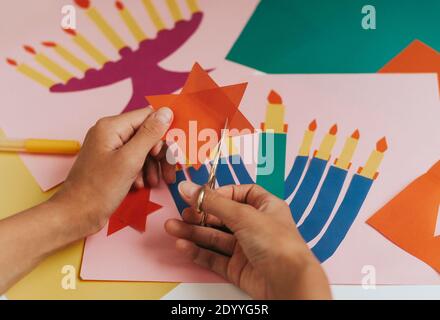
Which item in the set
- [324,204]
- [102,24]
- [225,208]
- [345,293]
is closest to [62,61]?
[102,24]

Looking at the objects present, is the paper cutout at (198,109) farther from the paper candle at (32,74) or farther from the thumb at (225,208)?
the paper candle at (32,74)

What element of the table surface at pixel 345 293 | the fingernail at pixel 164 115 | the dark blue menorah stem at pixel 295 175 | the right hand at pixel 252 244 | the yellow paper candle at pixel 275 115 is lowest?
the table surface at pixel 345 293

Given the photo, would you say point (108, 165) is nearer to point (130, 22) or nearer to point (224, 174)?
point (224, 174)

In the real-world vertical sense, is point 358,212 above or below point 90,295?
above

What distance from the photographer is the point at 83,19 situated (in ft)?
3.29

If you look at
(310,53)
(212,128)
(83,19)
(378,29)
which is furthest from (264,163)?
(83,19)

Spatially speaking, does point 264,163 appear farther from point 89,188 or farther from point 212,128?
point 89,188

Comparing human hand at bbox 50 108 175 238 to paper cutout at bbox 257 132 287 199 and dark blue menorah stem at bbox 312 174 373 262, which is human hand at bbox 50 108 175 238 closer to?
paper cutout at bbox 257 132 287 199

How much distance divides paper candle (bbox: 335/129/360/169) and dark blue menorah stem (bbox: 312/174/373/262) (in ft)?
0.10

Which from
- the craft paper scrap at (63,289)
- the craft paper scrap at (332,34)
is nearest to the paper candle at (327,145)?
the craft paper scrap at (332,34)

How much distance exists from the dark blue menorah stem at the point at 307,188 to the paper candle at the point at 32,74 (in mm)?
583

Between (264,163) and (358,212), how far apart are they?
0.20 metres

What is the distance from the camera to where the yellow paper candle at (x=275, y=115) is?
0.88 m

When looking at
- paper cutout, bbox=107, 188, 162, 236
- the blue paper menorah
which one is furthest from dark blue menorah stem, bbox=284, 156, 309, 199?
paper cutout, bbox=107, 188, 162, 236
